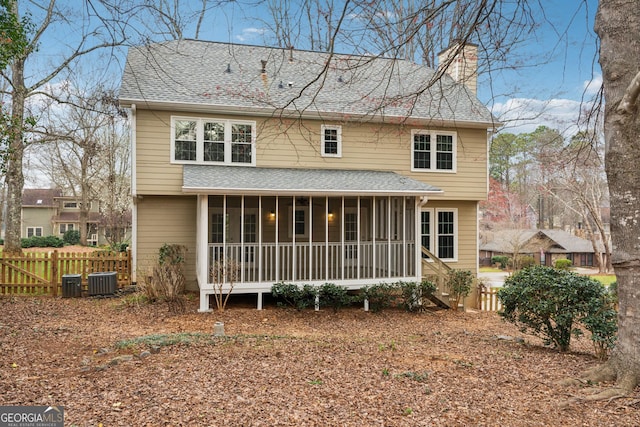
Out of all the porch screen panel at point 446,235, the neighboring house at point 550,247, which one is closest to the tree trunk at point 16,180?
the porch screen panel at point 446,235

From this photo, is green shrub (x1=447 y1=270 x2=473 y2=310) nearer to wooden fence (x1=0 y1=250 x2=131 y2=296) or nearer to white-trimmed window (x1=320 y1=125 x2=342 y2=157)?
white-trimmed window (x1=320 y1=125 x2=342 y2=157)

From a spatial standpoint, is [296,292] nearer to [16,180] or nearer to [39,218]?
[16,180]

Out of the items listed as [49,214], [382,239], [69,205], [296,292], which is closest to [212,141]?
[296,292]

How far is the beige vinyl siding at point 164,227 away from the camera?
12.4 m

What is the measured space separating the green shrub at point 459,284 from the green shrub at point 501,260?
23823 millimetres

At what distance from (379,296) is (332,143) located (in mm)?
5157

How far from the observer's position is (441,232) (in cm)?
1473

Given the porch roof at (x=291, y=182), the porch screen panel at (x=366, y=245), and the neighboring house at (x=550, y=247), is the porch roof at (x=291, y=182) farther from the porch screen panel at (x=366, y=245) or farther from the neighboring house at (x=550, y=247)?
the neighboring house at (x=550, y=247)

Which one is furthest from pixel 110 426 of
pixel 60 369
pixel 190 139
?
pixel 190 139

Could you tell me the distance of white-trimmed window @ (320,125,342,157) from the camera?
13.3m

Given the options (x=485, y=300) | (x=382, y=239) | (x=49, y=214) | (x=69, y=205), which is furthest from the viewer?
(x=69, y=205)

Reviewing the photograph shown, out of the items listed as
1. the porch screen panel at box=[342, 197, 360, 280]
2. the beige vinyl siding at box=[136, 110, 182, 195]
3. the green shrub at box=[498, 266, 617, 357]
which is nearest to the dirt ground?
the green shrub at box=[498, 266, 617, 357]

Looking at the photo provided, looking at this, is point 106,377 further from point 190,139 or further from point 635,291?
point 190,139

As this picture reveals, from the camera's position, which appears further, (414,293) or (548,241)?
(548,241)
